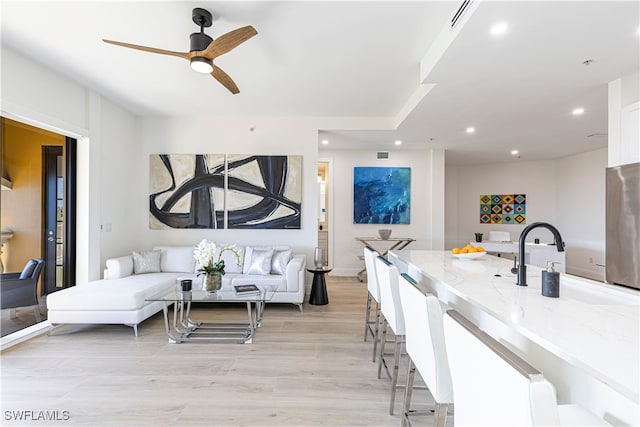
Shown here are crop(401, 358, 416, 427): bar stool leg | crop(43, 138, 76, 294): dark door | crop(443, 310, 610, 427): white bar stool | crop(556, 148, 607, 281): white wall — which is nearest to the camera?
crop(443, 310, 610, 427): white bar stool

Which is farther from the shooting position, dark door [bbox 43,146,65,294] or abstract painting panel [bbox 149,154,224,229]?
abstract painting panel [bbox 149,154,224,229]

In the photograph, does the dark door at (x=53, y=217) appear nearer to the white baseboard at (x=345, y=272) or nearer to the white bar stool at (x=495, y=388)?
the white baseboard at (x=345, y=272)

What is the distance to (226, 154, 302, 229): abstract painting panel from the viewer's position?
15.8 feet

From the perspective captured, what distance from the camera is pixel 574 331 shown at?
3.26 ft

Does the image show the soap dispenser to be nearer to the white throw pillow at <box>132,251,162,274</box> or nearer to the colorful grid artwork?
the white throw pillow at <box>132,251,162,274</box>

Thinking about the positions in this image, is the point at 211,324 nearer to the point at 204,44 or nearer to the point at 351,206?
the point at 204,44

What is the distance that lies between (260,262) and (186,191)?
1749 mm

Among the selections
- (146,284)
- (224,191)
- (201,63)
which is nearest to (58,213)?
(146,284)

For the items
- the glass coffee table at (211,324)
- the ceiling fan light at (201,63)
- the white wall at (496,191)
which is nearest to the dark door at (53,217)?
the glass coffee table at (211,324)

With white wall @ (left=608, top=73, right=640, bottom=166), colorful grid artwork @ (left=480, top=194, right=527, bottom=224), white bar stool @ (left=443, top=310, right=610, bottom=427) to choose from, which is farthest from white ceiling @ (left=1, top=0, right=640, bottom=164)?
colorful grid artwork @ (left=480, top=194, right=527, bottom=224)

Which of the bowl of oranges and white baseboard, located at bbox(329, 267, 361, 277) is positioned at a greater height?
the bowl of oranges

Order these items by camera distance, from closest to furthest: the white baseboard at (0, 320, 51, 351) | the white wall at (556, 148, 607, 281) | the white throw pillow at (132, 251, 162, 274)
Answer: the white baseboard at (0, 320, 51, 351)
the white throw pillow at (132, 251, 162, 274)
the white wall at (556, 148, 607, 281)

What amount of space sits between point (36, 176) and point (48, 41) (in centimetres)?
228

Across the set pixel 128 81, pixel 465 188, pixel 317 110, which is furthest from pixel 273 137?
pixel 465 188
